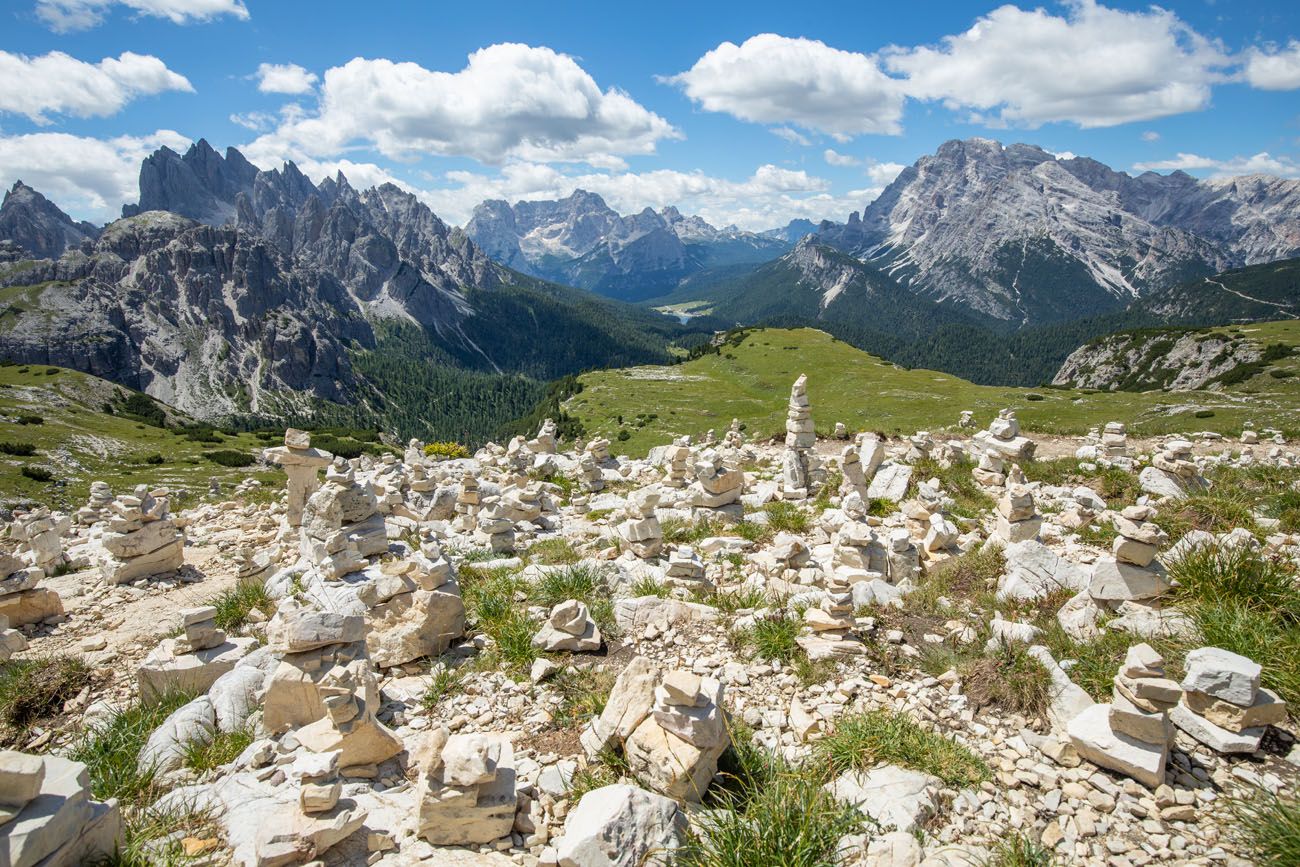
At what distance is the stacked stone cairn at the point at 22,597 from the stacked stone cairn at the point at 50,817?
10.1m

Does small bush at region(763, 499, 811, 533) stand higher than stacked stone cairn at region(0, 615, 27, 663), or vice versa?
small bush at region(763, 499, 811, 533)

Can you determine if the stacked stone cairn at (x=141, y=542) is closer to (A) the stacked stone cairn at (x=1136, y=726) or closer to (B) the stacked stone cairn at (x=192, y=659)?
(B) the stacked stone cairn at (x=192, y=659)

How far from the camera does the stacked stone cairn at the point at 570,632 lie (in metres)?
8.43

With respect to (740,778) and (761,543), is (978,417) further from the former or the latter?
(740,778)

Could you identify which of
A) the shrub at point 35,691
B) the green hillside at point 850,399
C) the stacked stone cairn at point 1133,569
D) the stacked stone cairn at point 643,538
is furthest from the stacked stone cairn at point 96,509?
the green hillside at point 850,399

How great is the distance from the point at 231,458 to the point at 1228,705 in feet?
254

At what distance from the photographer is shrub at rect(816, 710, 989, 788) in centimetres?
551

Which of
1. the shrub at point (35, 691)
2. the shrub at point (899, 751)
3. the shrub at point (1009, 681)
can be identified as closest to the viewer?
the shrub at point (899, 751)

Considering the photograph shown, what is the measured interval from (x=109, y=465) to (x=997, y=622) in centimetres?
7808

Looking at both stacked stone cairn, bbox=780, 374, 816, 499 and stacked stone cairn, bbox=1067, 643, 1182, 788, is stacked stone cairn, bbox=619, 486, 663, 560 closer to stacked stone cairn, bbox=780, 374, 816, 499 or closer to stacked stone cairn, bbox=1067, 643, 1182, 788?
stacked stone cairn, bbox=780, 374, 816, 499

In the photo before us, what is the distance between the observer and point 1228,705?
5.36 meters

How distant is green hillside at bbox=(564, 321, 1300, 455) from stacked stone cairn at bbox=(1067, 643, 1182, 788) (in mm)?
28591

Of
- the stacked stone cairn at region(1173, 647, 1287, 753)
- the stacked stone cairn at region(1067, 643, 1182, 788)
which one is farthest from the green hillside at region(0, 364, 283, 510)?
the stacked stone cairn at region(1173, 647, 1287, 753)

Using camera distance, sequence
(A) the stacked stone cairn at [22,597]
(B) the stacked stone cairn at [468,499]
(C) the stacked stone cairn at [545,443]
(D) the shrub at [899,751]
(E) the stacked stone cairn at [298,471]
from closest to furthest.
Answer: (D) the shrub at [899,751] → (A) the stacked stone cairn at [22,597] → (E) the stacked stone cairn at [298,471] → (B) the stacked stone cairn at [468,499] → (C) the stacked stone cairn at [545,443]
